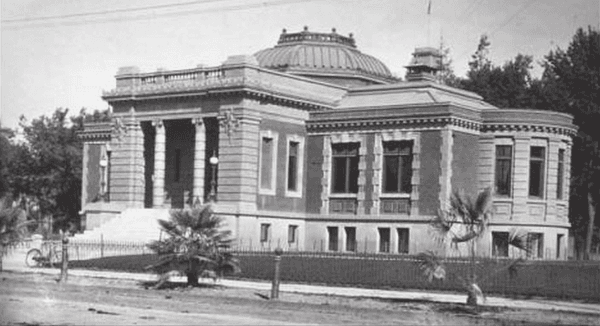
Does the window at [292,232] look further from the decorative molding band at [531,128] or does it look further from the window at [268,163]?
the decorative molding band at [531,128]

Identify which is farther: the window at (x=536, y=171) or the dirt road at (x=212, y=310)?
the window at (x=536, y=171)

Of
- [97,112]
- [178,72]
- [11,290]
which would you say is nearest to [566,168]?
[178,72]

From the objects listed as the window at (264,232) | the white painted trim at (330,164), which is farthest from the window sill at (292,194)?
the window at (264,232)

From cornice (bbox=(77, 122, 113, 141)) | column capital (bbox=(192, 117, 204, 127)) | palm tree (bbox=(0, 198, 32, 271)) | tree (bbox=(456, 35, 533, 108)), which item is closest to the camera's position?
palm tree (bbox=(0, 198, 32, 271))

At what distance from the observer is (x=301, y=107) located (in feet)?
164

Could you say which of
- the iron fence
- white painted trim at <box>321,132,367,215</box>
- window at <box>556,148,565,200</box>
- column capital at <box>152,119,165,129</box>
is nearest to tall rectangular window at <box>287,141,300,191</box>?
white painted trim at <box>321,132,367,215</box>

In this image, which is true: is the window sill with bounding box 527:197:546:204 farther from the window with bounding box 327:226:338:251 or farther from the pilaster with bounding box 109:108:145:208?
the pilaster with bounding box 109:108:145:208

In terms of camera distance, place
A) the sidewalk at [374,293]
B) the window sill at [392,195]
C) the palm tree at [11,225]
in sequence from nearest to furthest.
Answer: the sidewalk at [374,293] → the palm tree at [11,225] → the window sill at [392,195]

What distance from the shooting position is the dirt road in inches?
756

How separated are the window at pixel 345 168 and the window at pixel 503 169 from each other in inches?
254

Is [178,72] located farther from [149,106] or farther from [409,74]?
[409,74]

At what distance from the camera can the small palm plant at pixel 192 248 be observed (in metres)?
26.2

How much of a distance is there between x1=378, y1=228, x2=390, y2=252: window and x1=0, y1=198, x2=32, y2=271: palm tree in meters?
20.4

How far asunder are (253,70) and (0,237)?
2028cm
